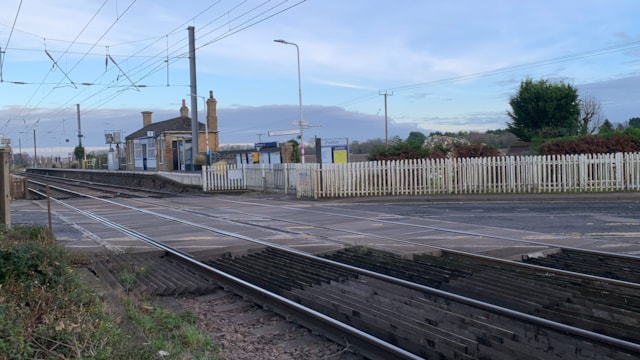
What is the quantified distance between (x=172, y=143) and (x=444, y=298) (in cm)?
5514

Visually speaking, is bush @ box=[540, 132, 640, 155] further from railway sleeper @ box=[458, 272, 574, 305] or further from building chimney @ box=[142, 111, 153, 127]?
building chimney @ box=[142, 111, 153, 127]

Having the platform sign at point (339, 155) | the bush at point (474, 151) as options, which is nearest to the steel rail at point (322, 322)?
the platform sign at point (339, 155)

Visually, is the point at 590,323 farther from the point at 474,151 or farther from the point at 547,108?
the point at 547,108

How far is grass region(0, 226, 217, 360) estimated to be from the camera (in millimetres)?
4855

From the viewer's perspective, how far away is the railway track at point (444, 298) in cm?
579

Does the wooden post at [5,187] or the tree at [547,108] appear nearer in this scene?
the wooden post at [5,187]

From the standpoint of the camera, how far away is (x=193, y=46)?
132 ft

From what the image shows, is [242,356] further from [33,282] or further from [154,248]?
[154,248]

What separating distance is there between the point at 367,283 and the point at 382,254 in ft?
8.63

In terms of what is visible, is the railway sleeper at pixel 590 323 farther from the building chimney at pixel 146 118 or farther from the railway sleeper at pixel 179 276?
the building chimney at pixel 146 118

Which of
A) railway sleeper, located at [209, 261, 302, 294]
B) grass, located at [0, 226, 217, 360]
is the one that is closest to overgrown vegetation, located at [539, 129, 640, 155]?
railway sleeper, located at [209, 261, 302, 294]

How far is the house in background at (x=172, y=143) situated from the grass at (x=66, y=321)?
159ft

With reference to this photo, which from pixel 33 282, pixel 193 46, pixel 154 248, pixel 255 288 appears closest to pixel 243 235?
pixel 154 248

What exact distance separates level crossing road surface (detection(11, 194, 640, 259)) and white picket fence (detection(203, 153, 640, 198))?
1398 mm
